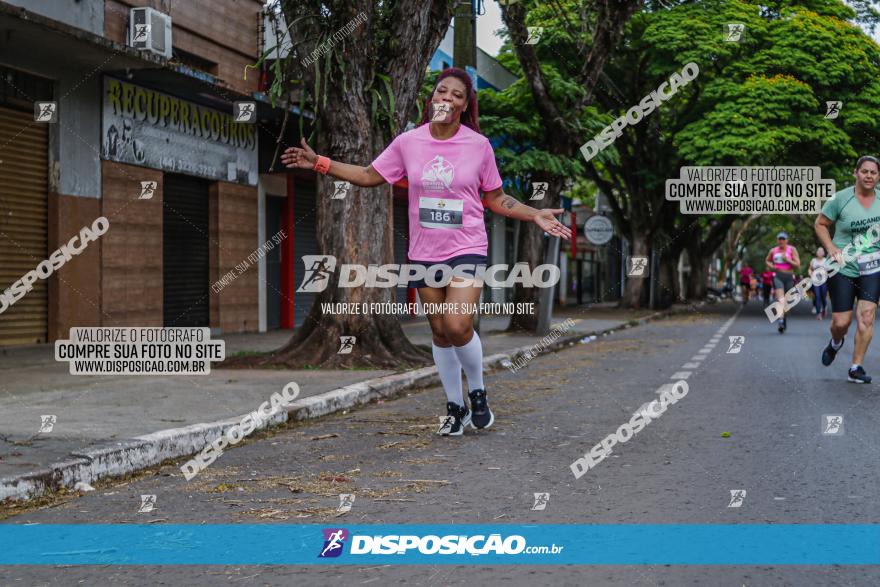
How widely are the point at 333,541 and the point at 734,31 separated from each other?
1011 inches

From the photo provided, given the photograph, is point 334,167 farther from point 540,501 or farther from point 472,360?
point 540,501

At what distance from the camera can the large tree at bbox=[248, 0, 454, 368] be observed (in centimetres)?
1014

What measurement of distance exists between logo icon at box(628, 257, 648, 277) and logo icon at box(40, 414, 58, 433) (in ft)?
80.6

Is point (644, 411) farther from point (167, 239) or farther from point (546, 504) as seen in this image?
point (167, 239)

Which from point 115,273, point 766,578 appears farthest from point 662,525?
point 115,273

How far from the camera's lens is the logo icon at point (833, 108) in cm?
2714

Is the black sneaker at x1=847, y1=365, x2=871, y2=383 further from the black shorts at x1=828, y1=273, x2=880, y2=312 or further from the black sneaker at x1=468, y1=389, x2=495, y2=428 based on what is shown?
the black sneaker at x1=468, y1=389, x2=495, y2=428

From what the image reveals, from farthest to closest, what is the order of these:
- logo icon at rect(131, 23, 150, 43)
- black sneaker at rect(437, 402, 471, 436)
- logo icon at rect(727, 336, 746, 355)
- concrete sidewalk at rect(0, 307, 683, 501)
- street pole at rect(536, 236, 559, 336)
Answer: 1. street pole at rect(536, 236, 559, 336)
2. logo icon at rect(727, 336, 746, 355)
3. logo icon at rect(131, 23, 150, 43)
4. black sneaker at rect(437, 402, 471, 436)
5. concrete sidewalk at rect(0, 307, 683, 501)

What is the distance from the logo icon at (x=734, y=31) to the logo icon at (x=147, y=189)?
17722 millimetres

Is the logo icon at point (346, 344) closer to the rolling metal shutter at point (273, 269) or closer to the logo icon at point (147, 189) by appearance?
the logo icon at point (147, 189)

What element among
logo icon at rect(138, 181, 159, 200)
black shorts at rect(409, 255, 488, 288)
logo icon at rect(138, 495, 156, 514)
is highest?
logo icon at rect(138, 181, 159, 200)

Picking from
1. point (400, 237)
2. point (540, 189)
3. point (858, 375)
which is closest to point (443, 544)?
point (858, 375)

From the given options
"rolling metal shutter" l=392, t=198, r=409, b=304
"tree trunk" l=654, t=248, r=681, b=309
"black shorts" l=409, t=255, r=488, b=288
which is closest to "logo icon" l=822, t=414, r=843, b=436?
"black shorts" l=409, t=255, r=488, b=288

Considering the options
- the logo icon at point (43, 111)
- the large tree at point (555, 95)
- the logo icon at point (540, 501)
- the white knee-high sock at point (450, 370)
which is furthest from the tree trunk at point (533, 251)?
the logo icon at point (540, 501)
